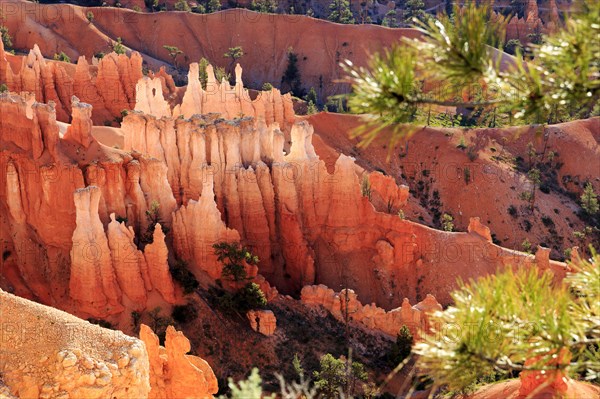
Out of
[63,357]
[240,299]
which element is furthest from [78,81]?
[63,357]

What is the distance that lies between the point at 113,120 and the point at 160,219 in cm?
2083

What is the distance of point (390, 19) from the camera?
9856 centimetres

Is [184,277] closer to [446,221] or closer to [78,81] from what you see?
[446,221]

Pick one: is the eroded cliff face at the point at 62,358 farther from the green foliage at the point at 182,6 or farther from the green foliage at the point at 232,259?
the green foliage at the point at 182,6

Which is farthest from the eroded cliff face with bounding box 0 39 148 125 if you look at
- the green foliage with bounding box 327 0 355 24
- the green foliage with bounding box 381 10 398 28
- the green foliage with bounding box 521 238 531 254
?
the green foliage with bounding box 381 10 398 28

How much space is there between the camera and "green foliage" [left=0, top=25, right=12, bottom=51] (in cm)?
6806

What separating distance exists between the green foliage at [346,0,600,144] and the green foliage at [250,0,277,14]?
85.0 meters

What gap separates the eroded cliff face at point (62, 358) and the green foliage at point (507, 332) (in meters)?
10.1

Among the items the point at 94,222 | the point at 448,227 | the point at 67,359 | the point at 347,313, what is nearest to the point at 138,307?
the point at 94,222

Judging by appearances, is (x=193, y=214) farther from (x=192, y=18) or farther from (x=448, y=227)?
(x=192, y=18)

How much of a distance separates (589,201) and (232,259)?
1294 inches

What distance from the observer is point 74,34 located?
78188 millimetres

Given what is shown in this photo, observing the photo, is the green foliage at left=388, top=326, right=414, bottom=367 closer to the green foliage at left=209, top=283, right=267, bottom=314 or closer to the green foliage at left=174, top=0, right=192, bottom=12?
the green foliage at left=209, top=283, right=267, bottom=314

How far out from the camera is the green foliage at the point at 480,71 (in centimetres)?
1055
